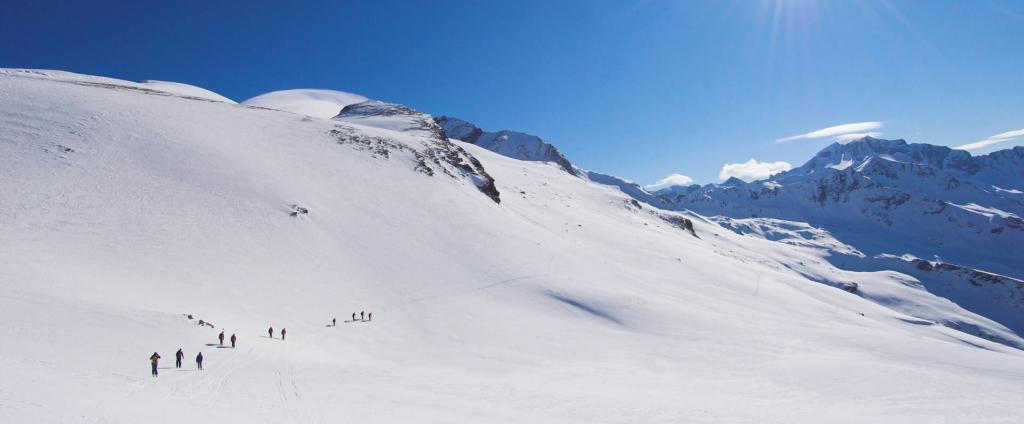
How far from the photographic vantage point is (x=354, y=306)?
37.5m

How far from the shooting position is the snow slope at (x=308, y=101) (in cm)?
14188

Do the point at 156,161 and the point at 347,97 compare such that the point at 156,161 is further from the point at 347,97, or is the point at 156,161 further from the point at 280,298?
the point at 347,97

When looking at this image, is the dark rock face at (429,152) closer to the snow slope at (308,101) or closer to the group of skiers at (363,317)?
the group of skiers at (363,317)

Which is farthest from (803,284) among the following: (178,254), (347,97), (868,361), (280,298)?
(347,97)

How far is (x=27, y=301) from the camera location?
2400 cm

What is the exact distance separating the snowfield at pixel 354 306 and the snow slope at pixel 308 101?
71.7 metres

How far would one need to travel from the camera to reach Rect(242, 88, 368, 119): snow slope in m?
142

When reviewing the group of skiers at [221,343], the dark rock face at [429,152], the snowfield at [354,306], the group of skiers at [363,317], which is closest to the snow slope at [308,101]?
the dark rock face at [429,152]

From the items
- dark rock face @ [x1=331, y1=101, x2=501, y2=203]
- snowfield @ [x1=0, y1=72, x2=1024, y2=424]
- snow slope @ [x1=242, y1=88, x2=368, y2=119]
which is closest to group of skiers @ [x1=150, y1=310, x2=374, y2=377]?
snowfield @ [x1=0, y1=72, x2=1024, y2=424]

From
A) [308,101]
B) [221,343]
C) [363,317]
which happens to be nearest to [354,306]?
[363,317]

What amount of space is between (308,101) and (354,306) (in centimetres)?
14729

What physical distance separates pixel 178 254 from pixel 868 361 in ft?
166

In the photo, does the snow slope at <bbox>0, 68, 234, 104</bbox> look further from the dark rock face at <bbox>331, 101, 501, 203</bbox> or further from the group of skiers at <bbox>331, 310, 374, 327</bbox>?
the group of skiers at <bbox>331, 310, 374, 327</bbox>

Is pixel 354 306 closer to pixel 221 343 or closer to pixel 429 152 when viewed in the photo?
pixel 221 343
